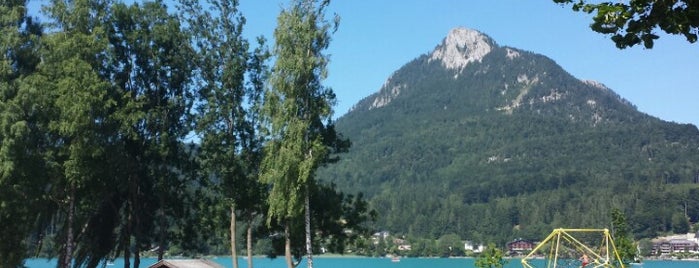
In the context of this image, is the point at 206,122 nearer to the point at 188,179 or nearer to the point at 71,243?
the point at 188,179

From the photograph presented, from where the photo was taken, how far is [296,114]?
100 ft

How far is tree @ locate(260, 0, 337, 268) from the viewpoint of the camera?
29734mm

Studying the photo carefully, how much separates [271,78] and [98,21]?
7875mm

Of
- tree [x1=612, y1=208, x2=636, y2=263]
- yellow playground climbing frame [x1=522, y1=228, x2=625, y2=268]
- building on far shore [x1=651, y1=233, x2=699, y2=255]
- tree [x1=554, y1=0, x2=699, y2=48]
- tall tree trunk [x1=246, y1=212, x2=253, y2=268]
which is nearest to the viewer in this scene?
tree [x1=554, y1=0, x2=699, y2=48]

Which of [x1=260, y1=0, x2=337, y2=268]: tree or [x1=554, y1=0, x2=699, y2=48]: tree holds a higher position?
[x1=260, y1=0, x2=337, y2=268]: tree

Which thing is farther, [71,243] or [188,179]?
[188,179]

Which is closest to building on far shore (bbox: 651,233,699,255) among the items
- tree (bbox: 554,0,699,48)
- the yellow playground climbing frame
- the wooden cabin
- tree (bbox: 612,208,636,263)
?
tree (bbox: 612,208,636,263)

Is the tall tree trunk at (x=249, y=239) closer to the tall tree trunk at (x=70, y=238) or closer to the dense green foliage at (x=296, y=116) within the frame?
the dense green foliage at (x=296, y=116)

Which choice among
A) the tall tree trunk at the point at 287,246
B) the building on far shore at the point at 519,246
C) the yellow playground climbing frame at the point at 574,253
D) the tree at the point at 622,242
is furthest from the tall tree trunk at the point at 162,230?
the building on far shore at the point at 519,246

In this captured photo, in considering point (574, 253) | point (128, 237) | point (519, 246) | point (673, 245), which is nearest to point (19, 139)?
point (128, 237)

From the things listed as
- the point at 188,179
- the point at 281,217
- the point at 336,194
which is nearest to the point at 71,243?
the point at 188,179

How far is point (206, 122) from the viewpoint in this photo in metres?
33.3

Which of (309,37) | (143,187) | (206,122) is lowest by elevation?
(143,187)

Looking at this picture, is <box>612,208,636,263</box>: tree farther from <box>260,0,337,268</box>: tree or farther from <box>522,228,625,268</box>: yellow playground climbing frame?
<box>260,0,337,268</box>: tree
